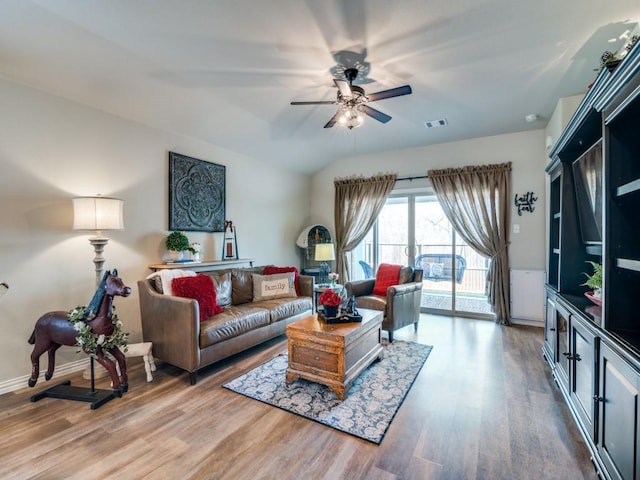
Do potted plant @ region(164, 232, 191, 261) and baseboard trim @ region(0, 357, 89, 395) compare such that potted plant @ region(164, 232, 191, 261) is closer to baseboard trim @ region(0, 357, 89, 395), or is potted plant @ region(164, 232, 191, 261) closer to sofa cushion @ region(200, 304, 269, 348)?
sofa cushion @ region(200, 304, 269, 348)

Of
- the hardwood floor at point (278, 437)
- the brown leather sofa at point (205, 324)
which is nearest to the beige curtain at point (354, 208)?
the brown leather sofa at point (205, 324)

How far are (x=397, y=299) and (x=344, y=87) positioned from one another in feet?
7.88

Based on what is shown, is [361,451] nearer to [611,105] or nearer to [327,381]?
[327,381]

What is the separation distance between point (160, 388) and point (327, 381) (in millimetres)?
1438

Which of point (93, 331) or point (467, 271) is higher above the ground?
point (467, 271)

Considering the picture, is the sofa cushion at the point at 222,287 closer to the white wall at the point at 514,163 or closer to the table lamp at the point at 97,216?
the table lamp at the point at 97,216

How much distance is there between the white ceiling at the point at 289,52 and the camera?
2.14m

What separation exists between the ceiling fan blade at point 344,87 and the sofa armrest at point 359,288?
8.22 feet

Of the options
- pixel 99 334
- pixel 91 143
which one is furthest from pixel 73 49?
pixel 99 334

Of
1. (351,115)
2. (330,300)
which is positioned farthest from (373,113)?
(330,300)

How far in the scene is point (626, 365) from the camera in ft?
4.37

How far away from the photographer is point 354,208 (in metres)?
5.78

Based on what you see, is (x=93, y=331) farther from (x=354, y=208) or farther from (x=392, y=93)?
(x=354, y=208)

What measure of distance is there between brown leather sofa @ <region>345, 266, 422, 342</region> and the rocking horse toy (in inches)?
103
